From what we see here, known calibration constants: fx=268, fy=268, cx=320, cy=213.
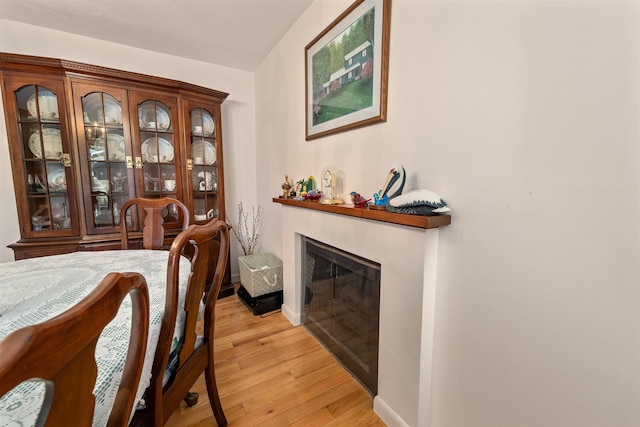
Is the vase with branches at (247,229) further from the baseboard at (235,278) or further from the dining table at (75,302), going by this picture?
the dining table at (75,302)

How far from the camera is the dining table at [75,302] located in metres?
0.47

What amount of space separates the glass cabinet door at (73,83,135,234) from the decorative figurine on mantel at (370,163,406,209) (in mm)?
2089

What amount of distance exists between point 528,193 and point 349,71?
115cm

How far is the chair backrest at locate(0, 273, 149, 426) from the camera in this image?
25 cm

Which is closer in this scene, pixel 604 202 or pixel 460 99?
pixel 604 202

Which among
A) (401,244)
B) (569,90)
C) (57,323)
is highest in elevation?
(569,90)

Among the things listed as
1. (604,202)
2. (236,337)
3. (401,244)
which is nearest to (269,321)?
(236,337)

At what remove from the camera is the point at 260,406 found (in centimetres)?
137

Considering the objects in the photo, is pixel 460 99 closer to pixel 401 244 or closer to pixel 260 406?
pixel 401 244

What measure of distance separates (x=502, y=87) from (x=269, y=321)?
2.08 meters

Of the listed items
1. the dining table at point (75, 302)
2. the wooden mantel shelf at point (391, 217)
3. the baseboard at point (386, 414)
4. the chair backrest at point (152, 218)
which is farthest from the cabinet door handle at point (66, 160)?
the baseboard at point (386, 414)

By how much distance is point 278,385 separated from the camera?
1495mm

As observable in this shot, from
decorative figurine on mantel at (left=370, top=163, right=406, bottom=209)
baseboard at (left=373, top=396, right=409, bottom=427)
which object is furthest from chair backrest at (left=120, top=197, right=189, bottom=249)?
baseboard at (left=373, top=396, right=409, bottom=427)

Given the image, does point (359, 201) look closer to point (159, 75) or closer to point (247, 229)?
point (247, 229)
